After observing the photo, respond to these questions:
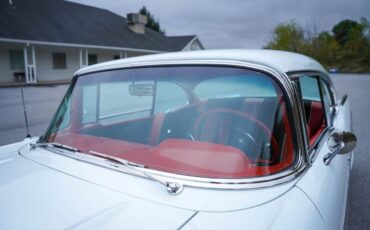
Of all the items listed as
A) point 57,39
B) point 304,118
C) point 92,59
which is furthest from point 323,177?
point 92,59

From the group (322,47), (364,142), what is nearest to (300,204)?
(364,142)

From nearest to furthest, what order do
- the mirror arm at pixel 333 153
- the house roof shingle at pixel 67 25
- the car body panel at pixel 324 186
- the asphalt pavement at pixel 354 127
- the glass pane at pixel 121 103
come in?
the car body panel at pixel 324 186 → the mirror arm at pixel 333 153 → the glass pane at pixel 121 103 → the asphalt pavement at pixel 354 127 → the house roof shingle at pixel 67 25

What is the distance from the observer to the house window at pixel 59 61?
1778 centimetres

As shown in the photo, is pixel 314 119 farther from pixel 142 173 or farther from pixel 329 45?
pixel 329 45

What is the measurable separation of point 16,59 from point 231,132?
17.6 m

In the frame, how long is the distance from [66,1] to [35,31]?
6488mm

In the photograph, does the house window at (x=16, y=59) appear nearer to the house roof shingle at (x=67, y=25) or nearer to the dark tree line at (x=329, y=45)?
the house roof shingle at (x=67, y=25)

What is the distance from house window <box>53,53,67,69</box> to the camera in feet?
58.3

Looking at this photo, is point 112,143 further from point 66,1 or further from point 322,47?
point 322,47

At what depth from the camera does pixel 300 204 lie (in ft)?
3.87

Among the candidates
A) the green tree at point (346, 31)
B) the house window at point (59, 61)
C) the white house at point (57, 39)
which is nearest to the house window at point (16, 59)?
the white house at point (57, 39)

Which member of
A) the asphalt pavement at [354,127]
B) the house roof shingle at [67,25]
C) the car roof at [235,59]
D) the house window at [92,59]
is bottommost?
the asphalt pavement at [354,127]

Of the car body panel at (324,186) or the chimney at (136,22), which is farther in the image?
the chimney at (136,22)

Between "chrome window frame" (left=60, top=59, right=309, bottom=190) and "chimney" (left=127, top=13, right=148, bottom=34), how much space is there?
24.1m
